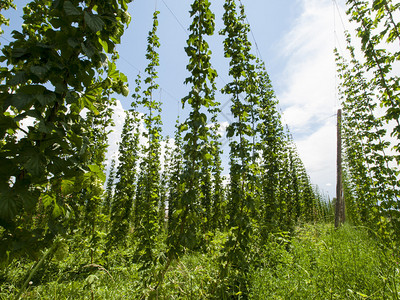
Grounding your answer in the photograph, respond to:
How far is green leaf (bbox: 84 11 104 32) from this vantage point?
119cm

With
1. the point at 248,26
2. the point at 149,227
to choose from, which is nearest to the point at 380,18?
the point at 248,26

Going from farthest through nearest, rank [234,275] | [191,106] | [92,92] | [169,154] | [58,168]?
[169,154] → [234,275] → [191,106] → [92,92] → [58,168]

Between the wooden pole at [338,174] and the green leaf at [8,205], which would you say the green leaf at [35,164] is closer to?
the green leaf at [8,205]

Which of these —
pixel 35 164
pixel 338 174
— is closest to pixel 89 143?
pixel 35 164

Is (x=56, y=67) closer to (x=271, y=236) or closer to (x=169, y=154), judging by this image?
(x=271, y=236)

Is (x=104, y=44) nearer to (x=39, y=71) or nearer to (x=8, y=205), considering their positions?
(x=39, y=71)

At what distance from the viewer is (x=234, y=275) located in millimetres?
3295

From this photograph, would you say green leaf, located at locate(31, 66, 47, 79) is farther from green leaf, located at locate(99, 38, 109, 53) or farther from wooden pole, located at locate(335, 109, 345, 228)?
wooden pole, located at locate(335, 109, 345, 228)

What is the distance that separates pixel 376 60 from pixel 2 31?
795cm

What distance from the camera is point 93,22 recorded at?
1.22 metres

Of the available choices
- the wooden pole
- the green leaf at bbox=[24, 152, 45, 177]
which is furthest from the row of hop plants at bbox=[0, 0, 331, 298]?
the wooden pole

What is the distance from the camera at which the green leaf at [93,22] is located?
1.19 metres

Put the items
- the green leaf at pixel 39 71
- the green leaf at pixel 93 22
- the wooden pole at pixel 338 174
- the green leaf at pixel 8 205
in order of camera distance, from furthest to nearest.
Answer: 1. the wooden pole at pixel 338 174
2. the green leaf at pixel 93 22
3. the green leaf at pixel 39 71
4. the green leaf at pixel 8 205

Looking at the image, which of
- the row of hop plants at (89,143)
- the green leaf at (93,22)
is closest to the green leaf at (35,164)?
the row of hop plants at (89,143)
